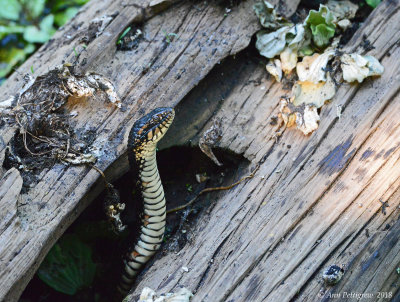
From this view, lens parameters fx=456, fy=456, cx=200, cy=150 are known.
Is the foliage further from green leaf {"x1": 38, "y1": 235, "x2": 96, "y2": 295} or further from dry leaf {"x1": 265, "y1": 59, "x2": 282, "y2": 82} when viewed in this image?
dry leaf {"x1": 265, "y1": 59, "x2": 282, "y2": 82}

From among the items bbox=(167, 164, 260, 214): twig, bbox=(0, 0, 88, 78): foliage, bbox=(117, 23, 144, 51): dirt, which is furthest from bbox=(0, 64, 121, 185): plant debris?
bbox=(0, 0, 88, 78): foliage

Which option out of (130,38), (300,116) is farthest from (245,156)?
(130,38)

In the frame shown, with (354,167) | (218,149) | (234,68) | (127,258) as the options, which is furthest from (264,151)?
(127,258)

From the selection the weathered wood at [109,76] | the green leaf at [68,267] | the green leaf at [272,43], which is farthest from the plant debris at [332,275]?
the green leaf at [68,267]

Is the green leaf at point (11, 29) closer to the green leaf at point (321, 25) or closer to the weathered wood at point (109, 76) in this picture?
the weathered wood at point (109, 76)

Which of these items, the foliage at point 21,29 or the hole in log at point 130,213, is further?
the foliage at point 21,29

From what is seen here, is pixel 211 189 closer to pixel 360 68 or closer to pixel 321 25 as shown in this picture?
pixel 360 68
